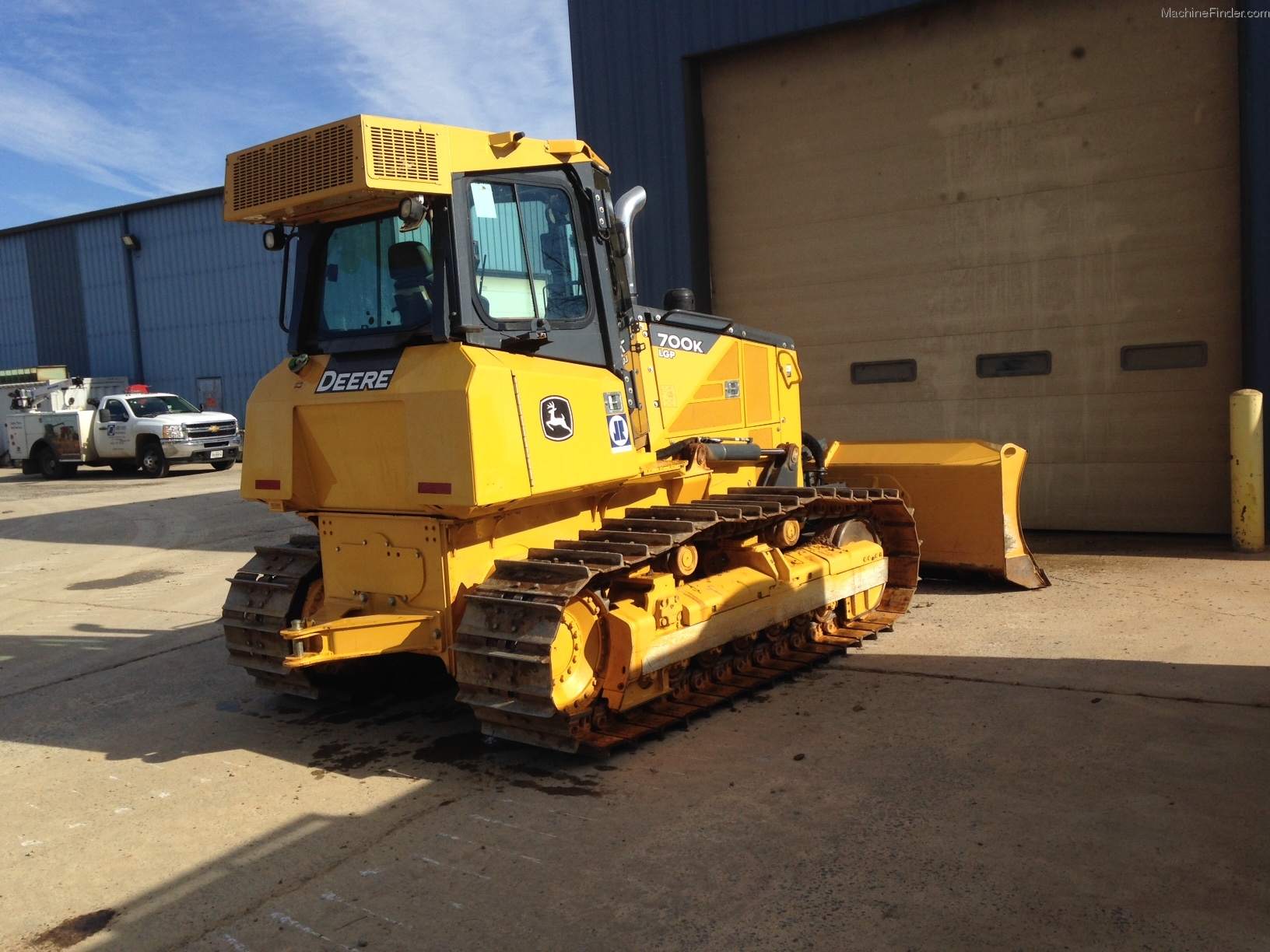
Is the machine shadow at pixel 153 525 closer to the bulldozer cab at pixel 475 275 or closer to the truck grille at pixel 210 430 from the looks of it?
the truck grille at pixel 210 430

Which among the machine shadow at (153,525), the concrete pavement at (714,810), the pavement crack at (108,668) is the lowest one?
the concrete pavement at (714,810)

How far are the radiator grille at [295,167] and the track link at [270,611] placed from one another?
6.72 feet

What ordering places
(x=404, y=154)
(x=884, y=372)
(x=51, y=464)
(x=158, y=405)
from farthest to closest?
(x=51, y=464)
(x=158, y=405)
(x=884, y=372)
(x=404, y=154)

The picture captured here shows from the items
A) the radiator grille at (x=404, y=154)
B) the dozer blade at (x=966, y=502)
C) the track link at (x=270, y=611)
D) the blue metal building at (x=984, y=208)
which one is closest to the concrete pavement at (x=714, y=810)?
the track link at (x=270, y=611)

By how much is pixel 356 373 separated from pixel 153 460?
64.8 feet

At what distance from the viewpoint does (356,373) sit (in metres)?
5.56

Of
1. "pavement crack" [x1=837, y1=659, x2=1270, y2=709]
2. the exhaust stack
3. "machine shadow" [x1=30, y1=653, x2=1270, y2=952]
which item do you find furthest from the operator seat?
"pavement crack" [x1=837, y1=659, x2=1270, y2=709]

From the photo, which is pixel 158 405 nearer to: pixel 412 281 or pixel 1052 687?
pixel 412 281

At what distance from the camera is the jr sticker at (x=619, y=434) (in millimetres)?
5820

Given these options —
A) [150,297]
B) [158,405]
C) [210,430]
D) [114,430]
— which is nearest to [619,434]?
[210,430]

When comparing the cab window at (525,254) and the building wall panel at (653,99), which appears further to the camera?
the building wall panel at (653,99)

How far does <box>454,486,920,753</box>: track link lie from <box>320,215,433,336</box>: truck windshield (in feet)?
4.69

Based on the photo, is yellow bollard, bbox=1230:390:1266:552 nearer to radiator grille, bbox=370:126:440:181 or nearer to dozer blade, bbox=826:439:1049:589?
dozer blade, bbox=826:439:1049:589

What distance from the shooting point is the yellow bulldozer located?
5059mm
